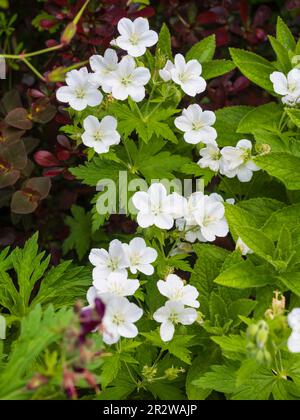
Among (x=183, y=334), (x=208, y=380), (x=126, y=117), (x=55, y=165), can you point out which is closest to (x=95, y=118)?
(x=126, y=117)

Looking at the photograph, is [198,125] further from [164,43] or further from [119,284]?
[119,284]

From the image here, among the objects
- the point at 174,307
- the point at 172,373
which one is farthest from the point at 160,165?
the point at 172,373

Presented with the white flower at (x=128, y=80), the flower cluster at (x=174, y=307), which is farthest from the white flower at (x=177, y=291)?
the white flower at (x=128, y=80)

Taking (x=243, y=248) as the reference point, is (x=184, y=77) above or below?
above

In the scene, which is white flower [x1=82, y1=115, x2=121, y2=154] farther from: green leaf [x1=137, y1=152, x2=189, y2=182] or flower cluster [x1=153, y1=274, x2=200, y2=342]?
flower cluster [x1=153, y1=274, x2=200, y2=342]

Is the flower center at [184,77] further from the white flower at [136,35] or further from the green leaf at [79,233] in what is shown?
the green leaf at [79,233]

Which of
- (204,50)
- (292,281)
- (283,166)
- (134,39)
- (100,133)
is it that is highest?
(204,50)

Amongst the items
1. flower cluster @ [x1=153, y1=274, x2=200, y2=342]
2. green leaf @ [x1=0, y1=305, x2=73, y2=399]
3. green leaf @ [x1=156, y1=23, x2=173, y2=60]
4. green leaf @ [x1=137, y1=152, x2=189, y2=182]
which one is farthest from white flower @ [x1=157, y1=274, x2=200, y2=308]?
green leaf @ [x1=156, y1=23, x2=173, y2=60]
